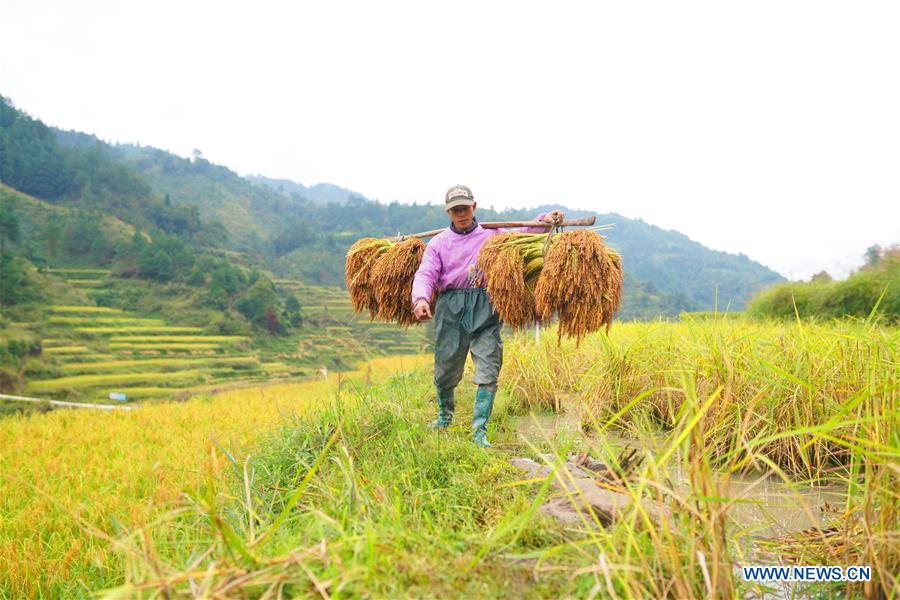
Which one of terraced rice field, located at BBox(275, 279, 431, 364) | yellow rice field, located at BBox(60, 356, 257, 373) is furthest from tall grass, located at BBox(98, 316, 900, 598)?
yellow rice field, located at BBox(60, 356, 257, 373)

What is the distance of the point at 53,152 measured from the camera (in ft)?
222

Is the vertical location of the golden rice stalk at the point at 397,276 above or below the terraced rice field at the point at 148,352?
above

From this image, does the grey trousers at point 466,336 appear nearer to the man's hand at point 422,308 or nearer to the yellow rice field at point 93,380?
the man's hand at point 422,308

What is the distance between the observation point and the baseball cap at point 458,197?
3.85m

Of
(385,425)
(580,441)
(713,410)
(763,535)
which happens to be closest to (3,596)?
(385,425)

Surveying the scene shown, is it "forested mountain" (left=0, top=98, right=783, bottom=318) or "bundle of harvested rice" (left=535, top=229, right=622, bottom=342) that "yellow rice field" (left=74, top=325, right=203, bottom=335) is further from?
"bundle of harvested rice" (left=535, top=229, right=622, bottom=342)

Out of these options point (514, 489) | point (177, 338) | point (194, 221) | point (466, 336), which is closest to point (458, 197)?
point (466, 336)

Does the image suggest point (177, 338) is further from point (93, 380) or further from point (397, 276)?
point (397, 276)

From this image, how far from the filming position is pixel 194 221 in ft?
228

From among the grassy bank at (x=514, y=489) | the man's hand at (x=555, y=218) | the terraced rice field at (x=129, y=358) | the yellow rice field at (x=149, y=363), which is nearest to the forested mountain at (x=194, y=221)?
the terraced rice field at (x=129, y=358)

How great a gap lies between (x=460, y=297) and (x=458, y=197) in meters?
0.67

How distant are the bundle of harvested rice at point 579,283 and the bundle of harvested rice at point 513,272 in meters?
0.17

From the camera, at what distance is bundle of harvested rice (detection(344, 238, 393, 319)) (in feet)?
15.0

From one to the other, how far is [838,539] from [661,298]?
61.1 m
